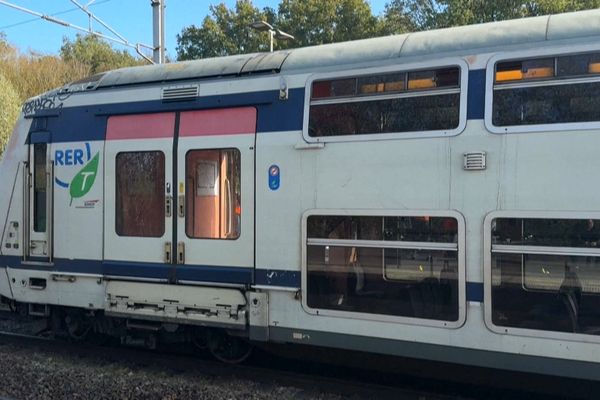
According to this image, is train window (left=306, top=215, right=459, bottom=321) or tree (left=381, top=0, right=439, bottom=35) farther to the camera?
tree (left=381, top=0, right=439, bottom=35)

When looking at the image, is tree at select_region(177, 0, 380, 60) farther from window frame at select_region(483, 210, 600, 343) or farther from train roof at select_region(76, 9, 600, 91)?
window frame at select_region(483, 210, 600, 343)

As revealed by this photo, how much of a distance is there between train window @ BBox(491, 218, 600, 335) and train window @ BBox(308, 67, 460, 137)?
3.46ft

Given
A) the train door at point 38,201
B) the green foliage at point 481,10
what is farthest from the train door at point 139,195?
the green foliage at point 481,10

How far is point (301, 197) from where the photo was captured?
542cm

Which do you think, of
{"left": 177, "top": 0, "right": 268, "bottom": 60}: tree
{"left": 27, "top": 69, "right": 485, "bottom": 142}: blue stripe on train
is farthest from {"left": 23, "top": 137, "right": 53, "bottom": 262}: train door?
{"left": 177, "top": 0, "right": 268, "bottom": 60}: tree

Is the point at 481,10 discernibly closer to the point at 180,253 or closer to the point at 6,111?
the point at 6,111

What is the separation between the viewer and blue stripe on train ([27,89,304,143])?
552cm

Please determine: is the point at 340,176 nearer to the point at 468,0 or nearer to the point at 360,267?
the point at 360,267

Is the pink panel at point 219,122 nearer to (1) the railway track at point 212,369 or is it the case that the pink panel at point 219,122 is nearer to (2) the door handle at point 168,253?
(2) the door handle at point 168,253

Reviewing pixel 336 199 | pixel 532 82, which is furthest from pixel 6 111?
pixel 532 82

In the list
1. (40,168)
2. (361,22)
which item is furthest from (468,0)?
(40,168)

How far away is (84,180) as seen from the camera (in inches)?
258

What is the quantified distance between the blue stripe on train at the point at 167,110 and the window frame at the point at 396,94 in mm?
139

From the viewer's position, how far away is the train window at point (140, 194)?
6.14 metres
